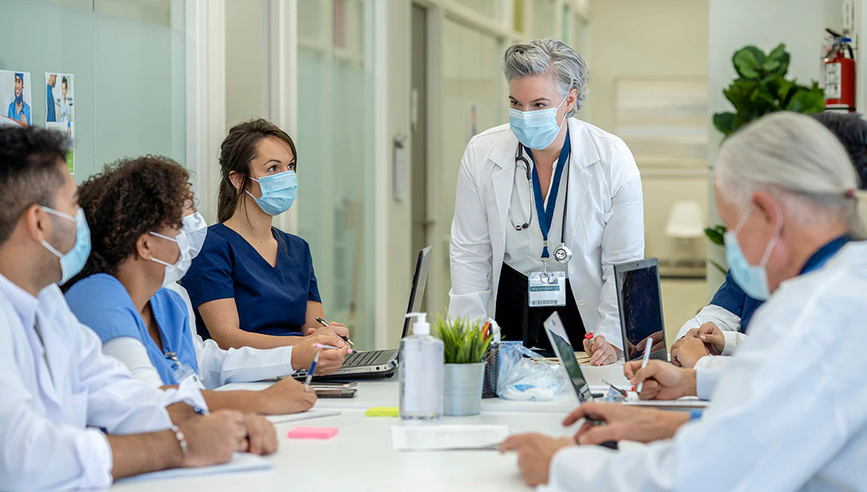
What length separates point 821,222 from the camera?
1.24m

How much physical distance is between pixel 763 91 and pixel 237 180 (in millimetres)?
3097

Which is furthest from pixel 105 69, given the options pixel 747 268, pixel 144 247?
pixel 747 268

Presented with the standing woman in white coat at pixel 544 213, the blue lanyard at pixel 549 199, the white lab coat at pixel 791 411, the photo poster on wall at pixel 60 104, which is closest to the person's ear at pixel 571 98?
the standing woman in white coat at pixel 544 213

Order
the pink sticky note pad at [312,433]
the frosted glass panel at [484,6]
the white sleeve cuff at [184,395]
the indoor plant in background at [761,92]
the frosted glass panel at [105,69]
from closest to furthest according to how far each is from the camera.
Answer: the white sleeve cuff at [184,395], the pink sticky note pad at [312,433], the frosted glass panel at [105,69], the indoor plant in background at [761,92], the frosted glass panel at [484,6]

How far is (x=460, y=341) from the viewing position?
183 cm

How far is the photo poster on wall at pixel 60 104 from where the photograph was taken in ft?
8.30

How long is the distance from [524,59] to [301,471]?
1.62m

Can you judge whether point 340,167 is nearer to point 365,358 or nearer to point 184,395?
point 365,358

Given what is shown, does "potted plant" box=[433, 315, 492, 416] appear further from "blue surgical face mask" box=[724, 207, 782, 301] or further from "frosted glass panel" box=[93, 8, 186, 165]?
"frosted glass panel" box=[93, 8, 186, 165]

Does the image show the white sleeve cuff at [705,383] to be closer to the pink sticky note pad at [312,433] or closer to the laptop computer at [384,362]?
the laptop computer at [384,362]

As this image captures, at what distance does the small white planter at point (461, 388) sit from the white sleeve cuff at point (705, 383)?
51 cm

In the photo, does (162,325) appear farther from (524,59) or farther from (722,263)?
(722,263)

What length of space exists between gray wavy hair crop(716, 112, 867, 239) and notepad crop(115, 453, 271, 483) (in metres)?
0.95

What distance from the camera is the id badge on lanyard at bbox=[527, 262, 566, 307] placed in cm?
266
